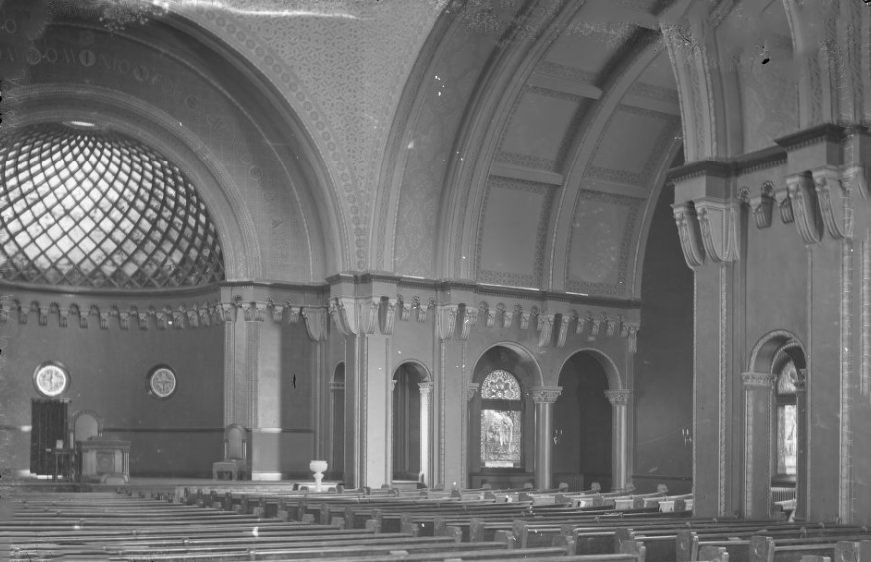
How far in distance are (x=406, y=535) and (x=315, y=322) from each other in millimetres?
16936

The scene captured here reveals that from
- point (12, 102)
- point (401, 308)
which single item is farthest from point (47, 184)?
point (401, 308)

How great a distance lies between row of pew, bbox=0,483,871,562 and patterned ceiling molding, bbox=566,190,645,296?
11.0 meters

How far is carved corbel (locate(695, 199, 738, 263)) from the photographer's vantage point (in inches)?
663

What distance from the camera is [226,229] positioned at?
86.2ft

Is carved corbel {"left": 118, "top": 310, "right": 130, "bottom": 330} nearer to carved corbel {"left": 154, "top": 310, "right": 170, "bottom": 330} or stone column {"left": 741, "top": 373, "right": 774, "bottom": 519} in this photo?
carved corbel {"left": 154, "top": 310, "right": 170, "bottom": 330}

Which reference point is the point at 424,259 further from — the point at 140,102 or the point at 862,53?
the point at 862,53

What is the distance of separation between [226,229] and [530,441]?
877 centimetres

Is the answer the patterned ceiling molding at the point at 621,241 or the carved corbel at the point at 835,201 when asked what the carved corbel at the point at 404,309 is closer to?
the patterned ceiling molding at the point at 621,241

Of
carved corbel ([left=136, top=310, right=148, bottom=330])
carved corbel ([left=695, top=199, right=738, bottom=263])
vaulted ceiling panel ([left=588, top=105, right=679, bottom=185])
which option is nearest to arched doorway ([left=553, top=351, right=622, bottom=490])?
vaulted ceiling panel ([left=588, top=105, right=679, bottom=185])

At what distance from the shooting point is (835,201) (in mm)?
14719

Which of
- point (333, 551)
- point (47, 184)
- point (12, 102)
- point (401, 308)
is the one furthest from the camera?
point (47, 184)

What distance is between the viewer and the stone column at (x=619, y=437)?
26.6 m

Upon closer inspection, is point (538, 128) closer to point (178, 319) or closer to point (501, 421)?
point (501, 421)

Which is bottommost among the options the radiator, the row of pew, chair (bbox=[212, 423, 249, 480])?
the radiator
